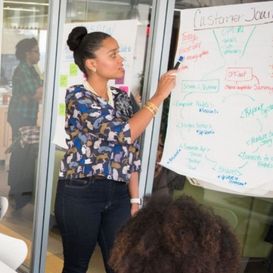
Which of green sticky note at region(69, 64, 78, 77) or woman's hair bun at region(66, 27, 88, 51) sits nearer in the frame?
woman's hair bun at region(66, 27, 88, 51)

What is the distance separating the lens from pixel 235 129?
204 centimetres

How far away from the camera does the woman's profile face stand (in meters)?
2.20

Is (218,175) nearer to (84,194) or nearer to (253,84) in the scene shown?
(253,84)

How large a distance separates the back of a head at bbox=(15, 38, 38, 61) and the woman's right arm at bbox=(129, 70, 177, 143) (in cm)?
142

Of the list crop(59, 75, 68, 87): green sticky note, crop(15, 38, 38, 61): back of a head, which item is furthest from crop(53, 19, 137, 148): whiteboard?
crop(15, 38, 38, 61): back of a head

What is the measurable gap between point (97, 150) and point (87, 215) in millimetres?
291

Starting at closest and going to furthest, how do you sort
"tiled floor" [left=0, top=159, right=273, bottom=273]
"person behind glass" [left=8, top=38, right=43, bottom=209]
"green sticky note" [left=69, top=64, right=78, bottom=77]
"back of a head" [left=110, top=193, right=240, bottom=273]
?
1. "back of a head" [left=110, top=193, right=240, bottom=273]
2. "green sticky note" [left=69, top=64, right=78, bottom=77]
3. "tiled floor" [left=0, top=159, right=273, bottom=273]
4. "person behind glass" [left=8, top=38, right=43, bottom=209]

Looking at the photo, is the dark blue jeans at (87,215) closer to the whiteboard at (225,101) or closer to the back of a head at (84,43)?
the whiteboard at (225,101)

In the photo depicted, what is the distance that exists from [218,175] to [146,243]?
110cm

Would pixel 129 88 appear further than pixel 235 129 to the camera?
Yes

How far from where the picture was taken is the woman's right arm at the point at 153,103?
209 cm

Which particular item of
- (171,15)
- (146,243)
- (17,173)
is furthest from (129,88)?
(146,243)

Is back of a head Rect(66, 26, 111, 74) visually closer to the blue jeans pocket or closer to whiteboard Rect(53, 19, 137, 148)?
whiteboard Rect(53, 19, 137, 148)

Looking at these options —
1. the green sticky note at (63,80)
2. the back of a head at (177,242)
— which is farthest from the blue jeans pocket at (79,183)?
the back of a head at (177,242)
